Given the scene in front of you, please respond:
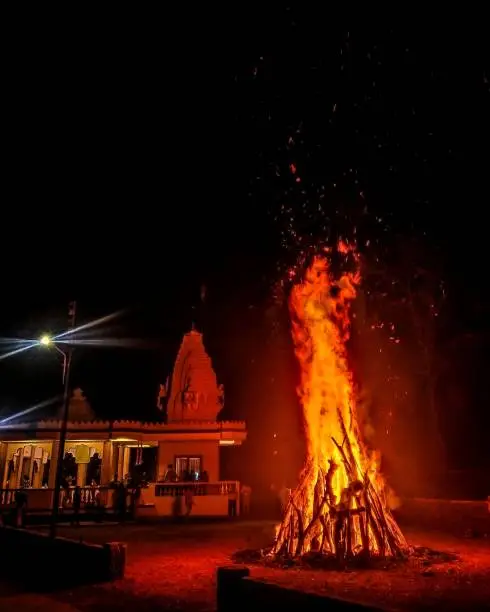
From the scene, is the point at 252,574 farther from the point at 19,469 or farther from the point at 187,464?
the point at 19,469

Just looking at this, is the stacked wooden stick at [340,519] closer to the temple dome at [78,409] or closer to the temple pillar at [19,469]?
the temple dome at [78,409]

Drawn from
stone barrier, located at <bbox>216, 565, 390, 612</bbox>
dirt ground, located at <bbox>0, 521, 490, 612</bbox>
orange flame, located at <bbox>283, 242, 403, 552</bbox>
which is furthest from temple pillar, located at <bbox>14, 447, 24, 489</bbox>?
stone barrier, located at <bbox>216, 565, 390, 612</bbox>

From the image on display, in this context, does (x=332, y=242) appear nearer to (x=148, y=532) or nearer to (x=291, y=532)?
(x=291, y=532)

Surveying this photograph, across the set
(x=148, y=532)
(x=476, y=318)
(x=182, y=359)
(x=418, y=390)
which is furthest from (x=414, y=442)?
(x=148, y=532)

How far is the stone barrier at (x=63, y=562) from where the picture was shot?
9.69m

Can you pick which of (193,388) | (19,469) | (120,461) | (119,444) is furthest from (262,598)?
(19,469)

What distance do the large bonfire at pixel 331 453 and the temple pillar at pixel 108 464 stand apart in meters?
16.6

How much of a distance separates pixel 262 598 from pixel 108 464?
854 inches

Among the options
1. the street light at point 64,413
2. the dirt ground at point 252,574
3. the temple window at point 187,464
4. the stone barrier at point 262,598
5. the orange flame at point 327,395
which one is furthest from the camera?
the temple window at point 187,464

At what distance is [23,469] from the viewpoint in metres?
27.4

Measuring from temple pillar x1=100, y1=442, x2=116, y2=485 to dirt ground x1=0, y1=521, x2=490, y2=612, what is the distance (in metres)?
13.0

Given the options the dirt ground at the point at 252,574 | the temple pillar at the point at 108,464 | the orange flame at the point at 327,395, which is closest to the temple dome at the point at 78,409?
the temple pillar at the point at 108,464

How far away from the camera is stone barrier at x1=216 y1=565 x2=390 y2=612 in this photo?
18.7 ft

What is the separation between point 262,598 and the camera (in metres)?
6.57
